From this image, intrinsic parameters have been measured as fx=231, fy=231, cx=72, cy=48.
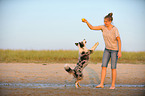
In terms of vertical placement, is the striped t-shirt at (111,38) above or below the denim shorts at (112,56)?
above

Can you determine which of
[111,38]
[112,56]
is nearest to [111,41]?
[111,38]

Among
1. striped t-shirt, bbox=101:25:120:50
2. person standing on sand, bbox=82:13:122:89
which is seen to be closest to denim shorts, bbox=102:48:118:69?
person standing on sand, bbox=82:13:122:89

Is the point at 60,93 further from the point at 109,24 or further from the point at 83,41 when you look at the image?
the point at 109,24

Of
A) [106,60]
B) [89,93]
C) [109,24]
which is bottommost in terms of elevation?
[89,93]

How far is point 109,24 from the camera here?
7.05 m

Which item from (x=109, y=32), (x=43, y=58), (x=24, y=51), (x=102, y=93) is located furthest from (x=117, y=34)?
(x=24, y=51)

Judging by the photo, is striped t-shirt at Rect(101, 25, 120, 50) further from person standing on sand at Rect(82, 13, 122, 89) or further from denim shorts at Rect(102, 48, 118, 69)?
denim shorts at Rect(102, 48, 118, 69)

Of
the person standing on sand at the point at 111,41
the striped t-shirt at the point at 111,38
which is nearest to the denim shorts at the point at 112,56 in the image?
the person standing on sand at the point at 111,41

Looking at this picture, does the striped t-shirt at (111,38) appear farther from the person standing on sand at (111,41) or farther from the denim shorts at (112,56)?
the denim shorts at (112,56)

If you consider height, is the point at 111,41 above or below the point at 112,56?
above

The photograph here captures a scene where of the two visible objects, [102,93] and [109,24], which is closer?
[102,93]

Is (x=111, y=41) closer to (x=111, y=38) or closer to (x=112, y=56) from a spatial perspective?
(x=111, y=38)

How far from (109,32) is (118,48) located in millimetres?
558

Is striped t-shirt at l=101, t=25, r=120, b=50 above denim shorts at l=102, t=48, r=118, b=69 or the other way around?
above
